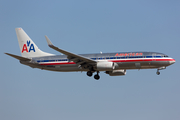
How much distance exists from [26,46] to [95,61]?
15.2 m

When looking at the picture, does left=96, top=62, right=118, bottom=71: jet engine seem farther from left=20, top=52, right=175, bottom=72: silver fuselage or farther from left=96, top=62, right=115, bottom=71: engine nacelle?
left=20, top=52, right=175, bottom=72: silver fuselage

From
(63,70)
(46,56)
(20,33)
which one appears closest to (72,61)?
(63,70)

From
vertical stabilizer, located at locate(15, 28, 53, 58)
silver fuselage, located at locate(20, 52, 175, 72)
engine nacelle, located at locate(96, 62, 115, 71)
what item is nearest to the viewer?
silver fuselage, located at locate(20, 52, 175, 72)

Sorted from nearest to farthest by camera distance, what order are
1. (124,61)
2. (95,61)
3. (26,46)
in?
1. (124,61)
2. (95,61)
3. (26,46)

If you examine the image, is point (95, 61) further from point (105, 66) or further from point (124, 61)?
point (124, 61)

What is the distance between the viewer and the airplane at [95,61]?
1882 inches

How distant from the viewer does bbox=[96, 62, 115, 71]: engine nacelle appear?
157 feet

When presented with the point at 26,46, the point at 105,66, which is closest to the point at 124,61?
the point at 105,66

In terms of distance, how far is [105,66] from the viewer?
158 ft

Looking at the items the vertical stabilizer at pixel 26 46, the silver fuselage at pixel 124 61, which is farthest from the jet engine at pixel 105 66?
the vertical stabilizer at pixel 26 46

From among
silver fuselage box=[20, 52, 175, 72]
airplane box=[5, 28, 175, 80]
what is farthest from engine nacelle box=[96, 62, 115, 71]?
silver fuselage box=[20, 52, 175, 72]

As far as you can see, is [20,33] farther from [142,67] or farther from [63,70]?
[142,67]

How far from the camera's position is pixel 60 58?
52.1 meters

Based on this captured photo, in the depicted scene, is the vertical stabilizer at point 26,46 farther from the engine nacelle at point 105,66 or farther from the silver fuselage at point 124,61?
the engine nacelle at point 105,66
